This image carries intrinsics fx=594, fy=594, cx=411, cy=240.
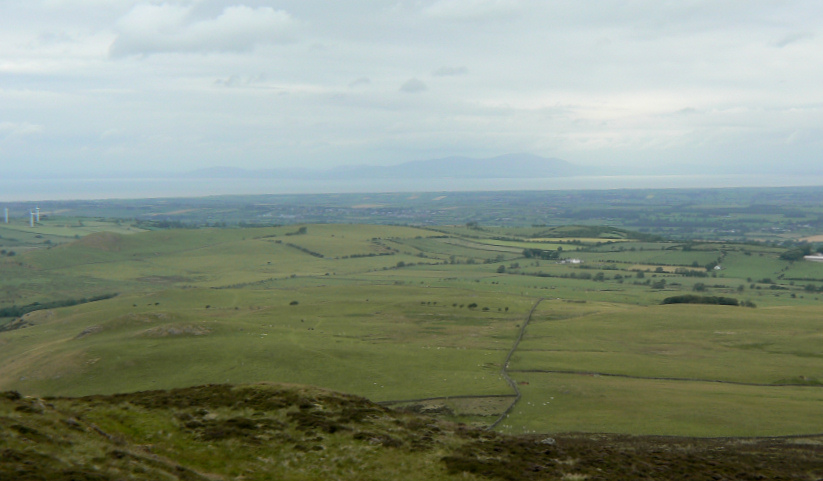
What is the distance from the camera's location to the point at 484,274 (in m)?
145

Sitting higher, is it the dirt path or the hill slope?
the hill slope

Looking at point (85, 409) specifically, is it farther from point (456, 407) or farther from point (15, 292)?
point (15, 292)

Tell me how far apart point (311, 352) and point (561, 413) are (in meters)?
30.6

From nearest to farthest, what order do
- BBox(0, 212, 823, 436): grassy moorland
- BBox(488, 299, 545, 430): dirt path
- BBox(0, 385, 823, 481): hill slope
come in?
BBox(0, 385, 823, 481): hill slope < BBox(488, 299, 545, 430): dirt path < BBox(0, 212, 823, 436): grassy moorland

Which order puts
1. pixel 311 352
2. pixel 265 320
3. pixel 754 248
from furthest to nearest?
pixel 754 248
pixel 265 320
pixel 311 352

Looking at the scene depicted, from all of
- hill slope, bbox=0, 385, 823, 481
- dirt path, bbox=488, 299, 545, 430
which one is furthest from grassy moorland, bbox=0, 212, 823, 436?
hill slope, bbox=0, 385, 823, 481

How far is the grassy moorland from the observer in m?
49.5

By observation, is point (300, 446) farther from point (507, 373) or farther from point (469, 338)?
point (469, 338)

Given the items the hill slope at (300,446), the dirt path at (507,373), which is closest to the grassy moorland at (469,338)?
the dirt path at (507,373)

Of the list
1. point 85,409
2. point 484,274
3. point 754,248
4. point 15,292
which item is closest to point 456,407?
point 85,409

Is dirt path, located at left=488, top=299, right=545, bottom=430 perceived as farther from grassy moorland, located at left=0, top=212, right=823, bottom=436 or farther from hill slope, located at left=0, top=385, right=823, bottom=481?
hill slope, located at left=0, top=385, right=823, bottom=481

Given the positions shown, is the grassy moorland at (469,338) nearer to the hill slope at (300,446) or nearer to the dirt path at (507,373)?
the dirt path at (507,373)

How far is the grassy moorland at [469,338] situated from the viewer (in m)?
49.5

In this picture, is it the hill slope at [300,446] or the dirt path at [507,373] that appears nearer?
the hill slope at [300,446]
